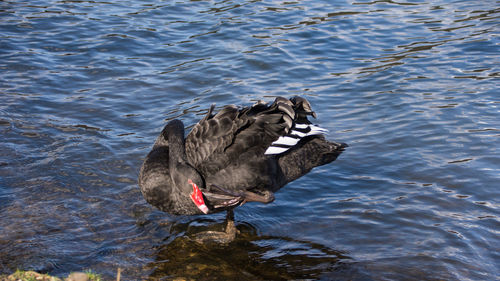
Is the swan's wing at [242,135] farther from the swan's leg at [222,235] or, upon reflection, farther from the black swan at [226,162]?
the swan's leg at [222,235]

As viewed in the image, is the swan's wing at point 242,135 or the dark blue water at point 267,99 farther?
the swan's wing at point 242,135

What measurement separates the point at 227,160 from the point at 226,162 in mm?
21

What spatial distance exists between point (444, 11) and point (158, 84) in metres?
5.89

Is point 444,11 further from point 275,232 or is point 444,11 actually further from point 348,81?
point 275,232

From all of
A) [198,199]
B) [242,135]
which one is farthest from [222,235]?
[242,135]

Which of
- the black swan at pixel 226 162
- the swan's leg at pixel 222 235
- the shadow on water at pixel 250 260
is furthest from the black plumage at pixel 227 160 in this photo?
the shadow on water at pixel 250 260

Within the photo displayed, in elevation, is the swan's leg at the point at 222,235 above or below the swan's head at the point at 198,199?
below

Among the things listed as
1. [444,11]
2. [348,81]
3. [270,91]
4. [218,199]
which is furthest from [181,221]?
[444,11]

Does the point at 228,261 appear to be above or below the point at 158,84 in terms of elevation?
below

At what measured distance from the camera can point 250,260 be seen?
4793mm

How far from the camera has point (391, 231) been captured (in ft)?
16.9

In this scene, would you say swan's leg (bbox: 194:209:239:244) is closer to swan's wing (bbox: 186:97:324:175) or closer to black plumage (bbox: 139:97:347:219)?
black plumage (bbox: 139:97:347:219)

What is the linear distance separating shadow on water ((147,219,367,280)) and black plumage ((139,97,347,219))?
35 cm

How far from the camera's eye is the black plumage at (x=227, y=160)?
195 inches
